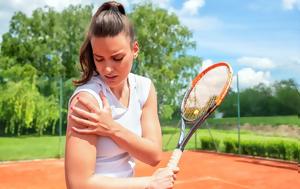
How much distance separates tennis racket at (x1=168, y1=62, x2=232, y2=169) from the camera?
71.5 inches

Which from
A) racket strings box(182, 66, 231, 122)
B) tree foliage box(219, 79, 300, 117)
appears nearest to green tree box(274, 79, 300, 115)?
tree foliage box(219, 79, 300, 117)

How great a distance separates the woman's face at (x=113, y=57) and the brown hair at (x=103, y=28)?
2cm

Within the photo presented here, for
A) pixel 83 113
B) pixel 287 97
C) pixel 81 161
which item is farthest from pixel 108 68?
pixel 287 97

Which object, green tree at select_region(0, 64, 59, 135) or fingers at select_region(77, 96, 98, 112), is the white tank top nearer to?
fingers at select_region(77, 96, 98, 112)

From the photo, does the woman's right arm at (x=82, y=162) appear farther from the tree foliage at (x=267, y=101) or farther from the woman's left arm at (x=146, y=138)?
the tree foliage at (x=267, y=101)

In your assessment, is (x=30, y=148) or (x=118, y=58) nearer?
(x=118, y=58)

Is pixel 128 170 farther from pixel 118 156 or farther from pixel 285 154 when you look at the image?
pixel 285 154

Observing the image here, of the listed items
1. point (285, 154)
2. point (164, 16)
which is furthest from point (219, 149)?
point (164, 16)

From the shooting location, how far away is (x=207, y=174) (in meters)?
8.28

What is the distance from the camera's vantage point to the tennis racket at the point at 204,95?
1.82 metres

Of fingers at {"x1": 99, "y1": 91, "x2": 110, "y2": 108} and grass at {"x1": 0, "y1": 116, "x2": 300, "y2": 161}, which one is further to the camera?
grass at {"x1": 0, "y1": 116, "x2": 300, "y2": 161}

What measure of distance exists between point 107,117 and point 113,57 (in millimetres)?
157

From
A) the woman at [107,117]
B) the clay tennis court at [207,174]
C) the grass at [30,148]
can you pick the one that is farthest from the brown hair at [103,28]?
the grass at [30,148]

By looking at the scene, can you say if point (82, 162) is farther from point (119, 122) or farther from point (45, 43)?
point (45, 43)
